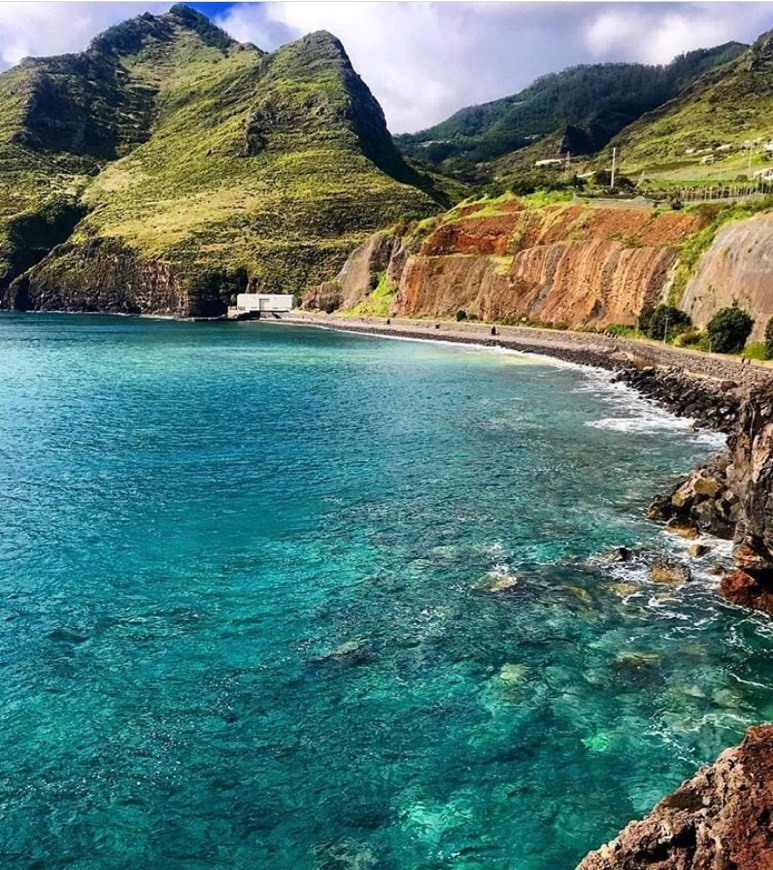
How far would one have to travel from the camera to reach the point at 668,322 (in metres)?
70.9

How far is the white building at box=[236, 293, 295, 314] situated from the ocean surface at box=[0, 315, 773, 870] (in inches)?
4593

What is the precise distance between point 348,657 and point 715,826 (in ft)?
35.7

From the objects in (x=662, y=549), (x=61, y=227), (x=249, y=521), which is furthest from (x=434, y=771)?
(x=61, y=227)

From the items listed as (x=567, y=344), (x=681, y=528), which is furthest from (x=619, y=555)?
(x=567, y=344)

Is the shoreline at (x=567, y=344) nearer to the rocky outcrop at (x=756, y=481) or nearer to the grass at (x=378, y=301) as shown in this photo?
the grass at (x=378, y=301)

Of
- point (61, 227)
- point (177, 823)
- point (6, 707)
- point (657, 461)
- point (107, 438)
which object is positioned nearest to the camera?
point (177, 823)

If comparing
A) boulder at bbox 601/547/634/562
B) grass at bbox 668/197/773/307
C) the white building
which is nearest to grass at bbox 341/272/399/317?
the white building

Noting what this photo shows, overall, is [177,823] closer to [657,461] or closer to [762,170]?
[657,461]

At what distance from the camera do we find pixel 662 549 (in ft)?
81.0

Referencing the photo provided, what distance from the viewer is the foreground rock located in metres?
7.93

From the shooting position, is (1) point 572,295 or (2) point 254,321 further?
(2) point 254,321

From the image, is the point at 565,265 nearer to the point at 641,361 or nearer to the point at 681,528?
the point at 641,361

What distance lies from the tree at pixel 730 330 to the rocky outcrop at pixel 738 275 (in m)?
0.76

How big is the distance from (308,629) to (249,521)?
896 centimetres
